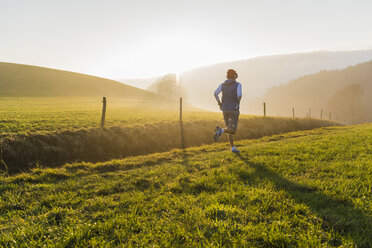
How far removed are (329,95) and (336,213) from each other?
143348mm

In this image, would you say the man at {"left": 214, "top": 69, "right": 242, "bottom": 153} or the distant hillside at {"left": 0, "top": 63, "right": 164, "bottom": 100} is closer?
the man at {"left": 214, "top": 69, "right": 242, "bottom": 153}

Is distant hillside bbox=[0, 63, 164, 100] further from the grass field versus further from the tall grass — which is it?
the tall grass

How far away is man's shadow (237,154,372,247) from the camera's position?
2.55 m

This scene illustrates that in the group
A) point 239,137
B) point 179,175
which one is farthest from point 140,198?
point 239,137

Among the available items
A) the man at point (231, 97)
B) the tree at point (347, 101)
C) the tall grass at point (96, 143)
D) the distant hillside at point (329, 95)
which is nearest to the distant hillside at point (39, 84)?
the tall grass at point (96, 143)

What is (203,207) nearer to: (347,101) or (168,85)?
(168,85)

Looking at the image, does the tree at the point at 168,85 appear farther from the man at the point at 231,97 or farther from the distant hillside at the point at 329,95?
the man at the point at 231,97

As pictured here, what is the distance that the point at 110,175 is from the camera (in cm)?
623

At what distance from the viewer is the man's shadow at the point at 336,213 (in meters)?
2.55

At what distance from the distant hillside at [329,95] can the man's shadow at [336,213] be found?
8700 cm

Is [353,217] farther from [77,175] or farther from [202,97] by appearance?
[202,97]

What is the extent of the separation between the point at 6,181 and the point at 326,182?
877cm

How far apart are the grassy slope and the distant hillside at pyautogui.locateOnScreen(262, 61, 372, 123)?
284 ft

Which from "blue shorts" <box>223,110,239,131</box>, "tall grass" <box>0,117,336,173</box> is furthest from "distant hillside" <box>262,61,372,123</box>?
"blue shorts" <box>223,110,239,131</box>
